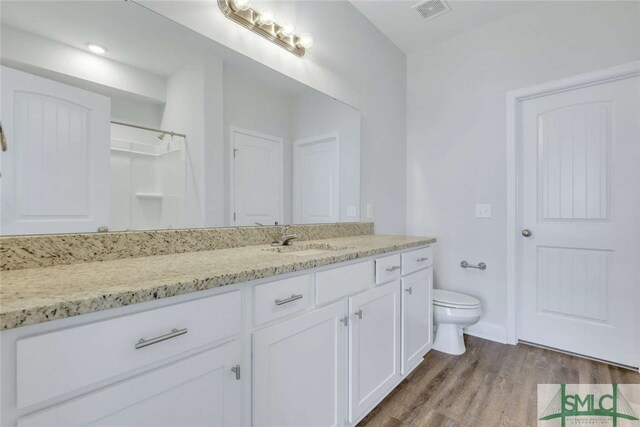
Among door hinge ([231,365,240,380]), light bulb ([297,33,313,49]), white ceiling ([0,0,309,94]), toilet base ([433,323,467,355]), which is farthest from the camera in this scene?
toilet base ([433,323,467,355])

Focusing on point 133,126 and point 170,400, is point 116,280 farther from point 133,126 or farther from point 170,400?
point 133,126

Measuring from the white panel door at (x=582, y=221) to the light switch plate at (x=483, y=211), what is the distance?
0.24 metres

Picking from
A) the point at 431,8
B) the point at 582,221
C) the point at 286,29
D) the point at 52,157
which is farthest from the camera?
the point at 431,8

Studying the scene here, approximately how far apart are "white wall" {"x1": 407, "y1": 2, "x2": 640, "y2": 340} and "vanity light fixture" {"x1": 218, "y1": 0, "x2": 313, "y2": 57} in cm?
148

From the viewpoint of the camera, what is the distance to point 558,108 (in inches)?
86.4

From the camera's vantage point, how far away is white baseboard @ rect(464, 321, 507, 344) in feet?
7.75

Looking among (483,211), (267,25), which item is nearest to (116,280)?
(267,25)

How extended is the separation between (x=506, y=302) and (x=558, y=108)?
5.02 feet

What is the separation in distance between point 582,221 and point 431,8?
193 centimetres

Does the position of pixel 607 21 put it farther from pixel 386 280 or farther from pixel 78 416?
pixel 78 416

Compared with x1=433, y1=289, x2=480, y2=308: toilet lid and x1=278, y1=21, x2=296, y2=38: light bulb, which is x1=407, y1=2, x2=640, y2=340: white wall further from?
x1=278, y1=21, x2=296, y2=38: light bulb

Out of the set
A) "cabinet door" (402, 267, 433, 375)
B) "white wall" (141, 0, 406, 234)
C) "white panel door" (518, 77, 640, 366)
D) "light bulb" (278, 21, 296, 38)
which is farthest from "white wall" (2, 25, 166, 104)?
"white panel door" (518, 77, 640, 366)

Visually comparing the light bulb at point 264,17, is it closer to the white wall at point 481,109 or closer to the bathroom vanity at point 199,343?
the bathroom vanity at point 199,343

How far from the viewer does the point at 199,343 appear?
77cm
